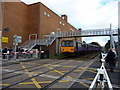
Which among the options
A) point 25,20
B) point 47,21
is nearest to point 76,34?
point 47,21

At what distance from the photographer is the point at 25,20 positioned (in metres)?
23.7

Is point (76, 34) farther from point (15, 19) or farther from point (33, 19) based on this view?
point (15, 19)

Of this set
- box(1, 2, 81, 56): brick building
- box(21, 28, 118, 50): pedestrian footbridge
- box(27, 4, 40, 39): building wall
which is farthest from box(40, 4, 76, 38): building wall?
box(21, 28, 118, 50): pedestrian footbridge

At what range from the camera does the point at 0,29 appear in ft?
57.6

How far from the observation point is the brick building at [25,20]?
744 inches

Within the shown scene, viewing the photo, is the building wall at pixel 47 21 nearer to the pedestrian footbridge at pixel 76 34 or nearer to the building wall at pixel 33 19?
the building wall at pixel 33 19

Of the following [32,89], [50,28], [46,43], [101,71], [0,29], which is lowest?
[32,89]

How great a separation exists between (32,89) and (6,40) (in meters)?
16.7

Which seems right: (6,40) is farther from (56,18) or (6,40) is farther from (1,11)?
(56,18)

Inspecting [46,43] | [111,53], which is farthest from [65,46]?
[111,53]

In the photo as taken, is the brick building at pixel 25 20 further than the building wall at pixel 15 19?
Yes

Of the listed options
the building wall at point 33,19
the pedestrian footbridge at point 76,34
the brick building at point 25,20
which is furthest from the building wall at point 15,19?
the pedestrian footbridge at point 76,34

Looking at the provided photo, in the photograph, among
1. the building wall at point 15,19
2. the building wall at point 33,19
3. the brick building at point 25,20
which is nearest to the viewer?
the building wall at point 15,19

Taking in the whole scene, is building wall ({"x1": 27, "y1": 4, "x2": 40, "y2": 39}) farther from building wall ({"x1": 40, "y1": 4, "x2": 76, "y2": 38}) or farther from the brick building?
building wall ({"x1": 40, "y1": 4, "x2": 76, "y2": 38})
